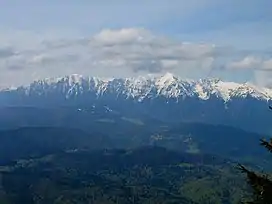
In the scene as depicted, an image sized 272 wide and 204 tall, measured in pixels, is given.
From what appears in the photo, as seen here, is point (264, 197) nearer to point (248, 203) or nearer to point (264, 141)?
point (248, 203)

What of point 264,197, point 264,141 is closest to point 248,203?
point 264,197

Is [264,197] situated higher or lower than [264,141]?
lower

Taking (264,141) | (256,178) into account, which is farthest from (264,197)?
(264,141)

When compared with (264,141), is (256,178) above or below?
below

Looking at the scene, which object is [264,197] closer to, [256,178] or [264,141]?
[256,178]

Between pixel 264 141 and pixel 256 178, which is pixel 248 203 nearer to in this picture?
pixel 256 178

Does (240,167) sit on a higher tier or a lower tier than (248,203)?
higher
